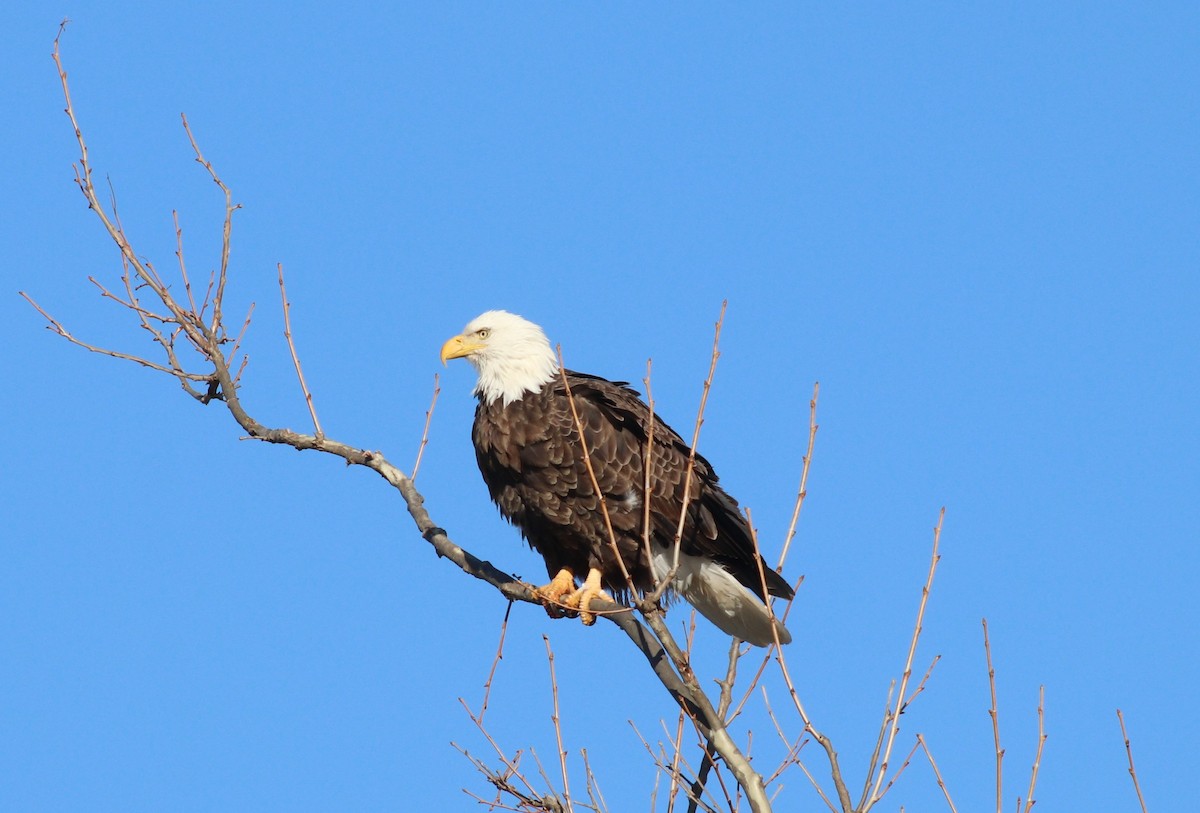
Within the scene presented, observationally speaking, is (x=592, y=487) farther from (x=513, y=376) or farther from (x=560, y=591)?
(x=513, y=376)

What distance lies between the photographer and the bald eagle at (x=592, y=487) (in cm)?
604

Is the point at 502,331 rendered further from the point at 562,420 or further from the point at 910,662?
the point at 910,662

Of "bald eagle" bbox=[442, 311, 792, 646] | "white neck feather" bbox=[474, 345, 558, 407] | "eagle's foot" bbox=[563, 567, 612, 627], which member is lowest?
"eagle's foot" bbox=[563, 567, 612, 627]

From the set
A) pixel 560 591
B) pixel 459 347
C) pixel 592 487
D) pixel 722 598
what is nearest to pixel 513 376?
pixel 459 347

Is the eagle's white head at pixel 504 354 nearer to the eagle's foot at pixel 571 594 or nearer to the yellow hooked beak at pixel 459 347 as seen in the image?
the yellow hooked beak at pixel 459 347

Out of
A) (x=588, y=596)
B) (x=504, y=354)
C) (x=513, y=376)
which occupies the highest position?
(x=504, y=354)

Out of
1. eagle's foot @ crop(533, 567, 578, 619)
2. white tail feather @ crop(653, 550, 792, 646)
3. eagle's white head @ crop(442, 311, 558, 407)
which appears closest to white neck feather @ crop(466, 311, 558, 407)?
eagle's white head @ crop(442, 311, 558, 407)

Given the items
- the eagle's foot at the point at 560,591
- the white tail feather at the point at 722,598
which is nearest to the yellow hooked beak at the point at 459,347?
the eagle's foot at the point at 560,591

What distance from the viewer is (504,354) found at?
641cm

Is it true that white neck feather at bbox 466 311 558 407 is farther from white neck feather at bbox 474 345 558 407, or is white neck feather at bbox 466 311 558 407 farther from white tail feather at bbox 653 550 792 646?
white tail feather at bbox 653 550 792 646

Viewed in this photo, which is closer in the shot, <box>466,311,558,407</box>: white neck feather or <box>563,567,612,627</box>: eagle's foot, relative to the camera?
<box>563,567,612,627</box>: eagle's foot

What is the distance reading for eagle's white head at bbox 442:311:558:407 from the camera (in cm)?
631

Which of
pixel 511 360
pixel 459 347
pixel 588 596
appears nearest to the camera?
pixel 588 596

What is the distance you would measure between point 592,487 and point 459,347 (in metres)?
1.03
